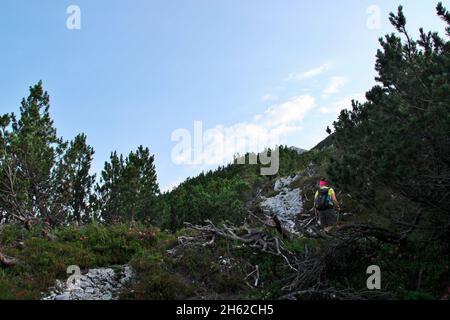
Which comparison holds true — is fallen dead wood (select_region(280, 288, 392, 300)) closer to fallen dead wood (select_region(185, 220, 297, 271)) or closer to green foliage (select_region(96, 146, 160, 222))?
fallen dead wood (select_region(185, 220, 297, 271))

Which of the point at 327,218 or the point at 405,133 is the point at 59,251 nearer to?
the point at 327,218

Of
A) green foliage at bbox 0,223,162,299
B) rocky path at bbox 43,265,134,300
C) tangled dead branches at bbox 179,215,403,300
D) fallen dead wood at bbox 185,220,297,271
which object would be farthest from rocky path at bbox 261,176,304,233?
rocky path at bbox 43,265,134,300

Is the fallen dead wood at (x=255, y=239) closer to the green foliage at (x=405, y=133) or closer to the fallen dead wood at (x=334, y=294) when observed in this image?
the fallen dead wood at (x=334, y=294)

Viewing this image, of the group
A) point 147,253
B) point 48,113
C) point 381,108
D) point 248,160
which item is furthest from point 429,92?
point 248,160

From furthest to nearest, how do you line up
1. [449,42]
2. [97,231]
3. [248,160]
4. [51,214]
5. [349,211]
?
[248,160] < [51,214] < [349,211] < [97,231] < [449,42]

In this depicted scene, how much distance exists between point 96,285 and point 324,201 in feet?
21.3

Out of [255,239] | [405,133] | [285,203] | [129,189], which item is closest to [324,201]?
[255,239]

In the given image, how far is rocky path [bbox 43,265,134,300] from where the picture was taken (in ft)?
24.6

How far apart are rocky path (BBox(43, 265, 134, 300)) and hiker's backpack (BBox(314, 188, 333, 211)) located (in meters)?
5.59

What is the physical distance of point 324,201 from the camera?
1098cm

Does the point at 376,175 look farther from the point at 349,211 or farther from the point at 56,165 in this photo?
the point at 56,165

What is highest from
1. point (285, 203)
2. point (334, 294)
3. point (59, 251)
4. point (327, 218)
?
point (285, 203)
